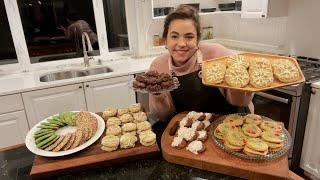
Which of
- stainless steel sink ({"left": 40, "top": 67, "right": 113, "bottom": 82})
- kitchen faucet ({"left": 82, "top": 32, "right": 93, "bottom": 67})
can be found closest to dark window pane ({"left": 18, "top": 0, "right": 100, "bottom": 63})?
kitchen faucet ({"left": 82, "top": 32, "right": 93, "bottom": 67})

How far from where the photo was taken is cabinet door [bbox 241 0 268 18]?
2.36 m

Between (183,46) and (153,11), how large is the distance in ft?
5.51

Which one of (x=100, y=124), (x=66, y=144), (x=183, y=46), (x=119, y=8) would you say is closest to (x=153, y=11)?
(x=119, y=8)

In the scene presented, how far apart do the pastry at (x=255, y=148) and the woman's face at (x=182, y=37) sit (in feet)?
2.00

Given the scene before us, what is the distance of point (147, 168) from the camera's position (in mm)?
975

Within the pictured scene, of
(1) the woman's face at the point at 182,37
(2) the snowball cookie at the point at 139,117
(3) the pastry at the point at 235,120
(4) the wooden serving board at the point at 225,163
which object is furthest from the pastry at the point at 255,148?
(1) the woman's face at the point at 182,37

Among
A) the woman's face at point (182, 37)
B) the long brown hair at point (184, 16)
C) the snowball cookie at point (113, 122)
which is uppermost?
the long brown hair at point (184, 16)

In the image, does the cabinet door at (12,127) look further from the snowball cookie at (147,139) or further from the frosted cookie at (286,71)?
the frosted cookie at (286,71)

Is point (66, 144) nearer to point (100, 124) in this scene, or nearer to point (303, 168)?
point (100, 124)

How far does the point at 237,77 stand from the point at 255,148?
30cm

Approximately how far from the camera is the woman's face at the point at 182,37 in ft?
4.25

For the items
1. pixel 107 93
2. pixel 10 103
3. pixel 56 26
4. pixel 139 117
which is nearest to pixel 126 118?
pixel 139 117

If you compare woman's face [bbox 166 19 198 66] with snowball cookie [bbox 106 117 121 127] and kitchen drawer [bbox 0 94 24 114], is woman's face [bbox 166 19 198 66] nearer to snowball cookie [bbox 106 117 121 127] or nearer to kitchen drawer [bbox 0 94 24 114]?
snowball cookie [bbox 106 117 121 127]

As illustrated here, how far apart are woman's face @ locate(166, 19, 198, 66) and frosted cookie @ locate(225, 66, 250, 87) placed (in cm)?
34
